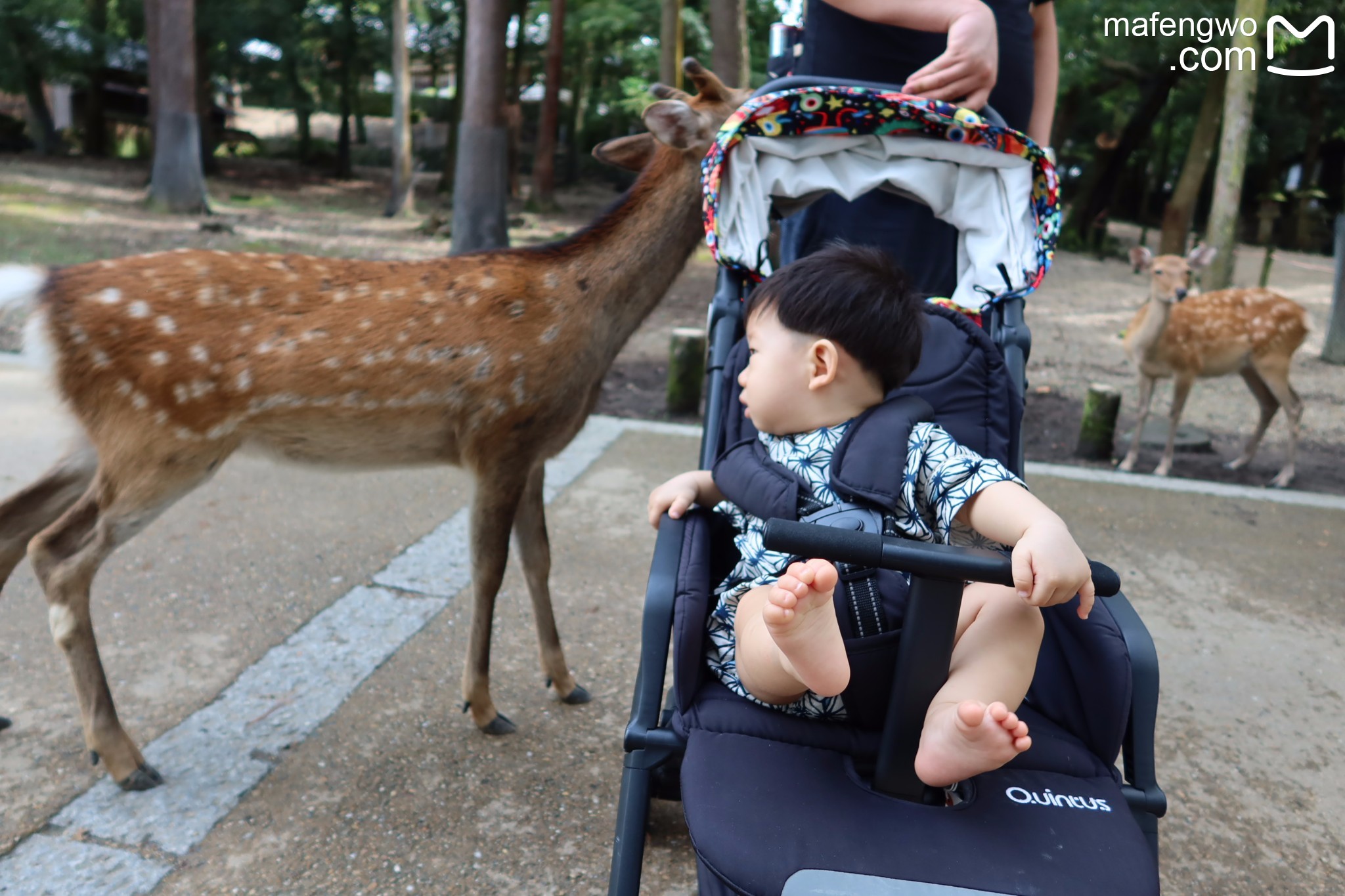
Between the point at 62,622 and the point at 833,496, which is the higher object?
the point at 833,496

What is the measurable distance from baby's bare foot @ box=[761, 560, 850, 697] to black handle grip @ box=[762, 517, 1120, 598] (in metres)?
0.03

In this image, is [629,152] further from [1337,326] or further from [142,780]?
[1337,326]

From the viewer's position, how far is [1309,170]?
22719mm

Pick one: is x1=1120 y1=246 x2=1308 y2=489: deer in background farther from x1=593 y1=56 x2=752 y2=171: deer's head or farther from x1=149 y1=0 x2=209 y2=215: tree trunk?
x1=149 y1=0 x2=209 y2=215: tree trunk

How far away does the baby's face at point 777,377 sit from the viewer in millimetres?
2045

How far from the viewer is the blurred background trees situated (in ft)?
46.8

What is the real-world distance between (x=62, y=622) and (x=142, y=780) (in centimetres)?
43

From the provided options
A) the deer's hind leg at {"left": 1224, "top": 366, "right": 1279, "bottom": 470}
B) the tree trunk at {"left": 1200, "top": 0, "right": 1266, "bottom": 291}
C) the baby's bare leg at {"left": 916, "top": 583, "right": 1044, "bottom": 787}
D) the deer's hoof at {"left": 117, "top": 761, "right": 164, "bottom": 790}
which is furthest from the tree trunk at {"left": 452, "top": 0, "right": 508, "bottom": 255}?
the baby's bare leg at {"left": 916, "top": 583, "right": 1044, "bottom": 787}

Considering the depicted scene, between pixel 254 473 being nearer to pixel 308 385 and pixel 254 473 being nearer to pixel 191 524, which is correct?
pixel 191 524

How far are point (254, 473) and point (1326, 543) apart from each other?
503 cm

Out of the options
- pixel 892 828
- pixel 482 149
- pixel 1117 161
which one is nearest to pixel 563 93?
pixel 1117 161

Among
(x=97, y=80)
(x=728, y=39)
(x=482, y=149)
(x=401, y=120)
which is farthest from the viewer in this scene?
(x=97, y=80)
